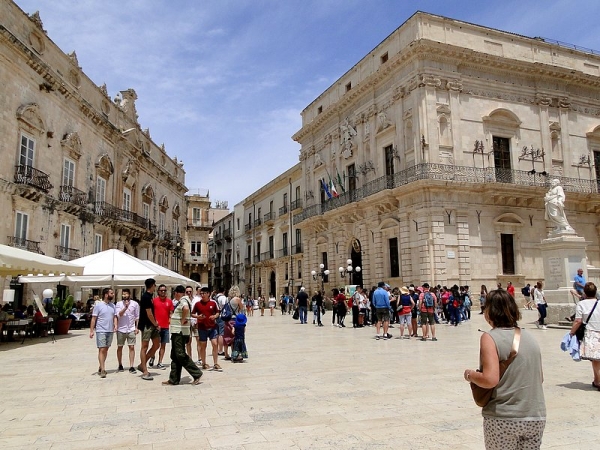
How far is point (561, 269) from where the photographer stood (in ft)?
45.5

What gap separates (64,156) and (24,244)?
16.5 feet

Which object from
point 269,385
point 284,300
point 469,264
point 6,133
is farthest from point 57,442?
point 284,300

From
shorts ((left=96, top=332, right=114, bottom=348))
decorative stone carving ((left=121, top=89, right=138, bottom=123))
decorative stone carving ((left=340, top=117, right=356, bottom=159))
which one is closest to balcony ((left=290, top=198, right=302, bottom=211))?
decorative stone carving ((left=340, top=117, right=356, bottom=159))

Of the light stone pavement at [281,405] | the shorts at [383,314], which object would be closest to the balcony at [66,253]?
the light stone pavement at [281,405]

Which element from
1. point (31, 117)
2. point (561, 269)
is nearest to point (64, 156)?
point (31, 117)

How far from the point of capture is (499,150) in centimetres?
2423

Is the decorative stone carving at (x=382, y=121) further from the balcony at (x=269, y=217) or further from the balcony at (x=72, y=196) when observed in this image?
the balcony at (x=269, y=217)

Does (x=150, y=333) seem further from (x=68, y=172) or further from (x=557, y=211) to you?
(x=68, y=172)

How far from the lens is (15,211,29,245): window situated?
17.4 metres

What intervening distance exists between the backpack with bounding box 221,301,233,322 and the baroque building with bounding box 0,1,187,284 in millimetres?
11393

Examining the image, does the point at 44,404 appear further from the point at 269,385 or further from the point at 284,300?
the point at 284,300

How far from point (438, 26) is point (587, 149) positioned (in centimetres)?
1058

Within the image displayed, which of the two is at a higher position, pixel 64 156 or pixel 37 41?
pixel 37 41

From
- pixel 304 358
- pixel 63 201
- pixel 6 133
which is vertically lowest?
pixel 304 358
